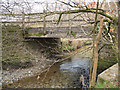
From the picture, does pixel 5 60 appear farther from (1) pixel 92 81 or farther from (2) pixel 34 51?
(1) pixel 92 81

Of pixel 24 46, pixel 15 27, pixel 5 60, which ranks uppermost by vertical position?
pixel 15 27

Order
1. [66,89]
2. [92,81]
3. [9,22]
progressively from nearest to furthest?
[92,81], [66,89], [9,22]

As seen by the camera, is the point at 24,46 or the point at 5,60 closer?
the point at 5,60

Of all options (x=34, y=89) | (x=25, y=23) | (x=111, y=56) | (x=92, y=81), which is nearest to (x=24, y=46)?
(x=25, y=23)

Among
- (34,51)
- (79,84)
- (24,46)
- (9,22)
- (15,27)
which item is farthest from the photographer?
(34,51)

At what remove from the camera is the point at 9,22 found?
6895 millimetres

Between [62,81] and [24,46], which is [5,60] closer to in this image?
[24,46]

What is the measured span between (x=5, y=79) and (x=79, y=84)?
3.58m

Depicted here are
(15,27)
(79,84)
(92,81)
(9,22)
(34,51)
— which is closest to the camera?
(92,81)

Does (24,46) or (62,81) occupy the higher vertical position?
(24,46)

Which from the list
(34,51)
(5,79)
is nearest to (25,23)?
(34,51)

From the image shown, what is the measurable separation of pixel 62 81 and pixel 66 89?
0.71 metres

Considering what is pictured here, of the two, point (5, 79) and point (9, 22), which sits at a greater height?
point (9, 22)

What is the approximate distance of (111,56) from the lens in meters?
5.20
